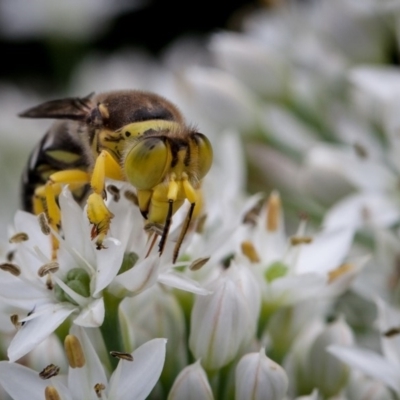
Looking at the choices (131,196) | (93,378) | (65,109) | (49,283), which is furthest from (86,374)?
(65,109)

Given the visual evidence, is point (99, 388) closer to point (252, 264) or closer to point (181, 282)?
point (181, 282)

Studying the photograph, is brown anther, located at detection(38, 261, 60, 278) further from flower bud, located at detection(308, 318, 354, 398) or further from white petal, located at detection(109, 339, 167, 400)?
flower bud, located at detection(308, 318, 354, 398)

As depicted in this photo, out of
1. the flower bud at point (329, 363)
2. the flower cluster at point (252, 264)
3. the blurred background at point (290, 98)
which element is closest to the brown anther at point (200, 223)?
the flower cluster at point (252, 264)

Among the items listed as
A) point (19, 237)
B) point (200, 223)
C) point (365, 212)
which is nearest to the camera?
point (19, 237)

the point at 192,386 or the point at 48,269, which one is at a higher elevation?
the point at 48,269

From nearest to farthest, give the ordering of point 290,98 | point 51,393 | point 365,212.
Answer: point 51,393
point 365,212
point 290,98

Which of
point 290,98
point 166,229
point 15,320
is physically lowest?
point 290,98

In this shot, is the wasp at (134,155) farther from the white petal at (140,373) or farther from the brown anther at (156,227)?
the white petal at (140,373)
